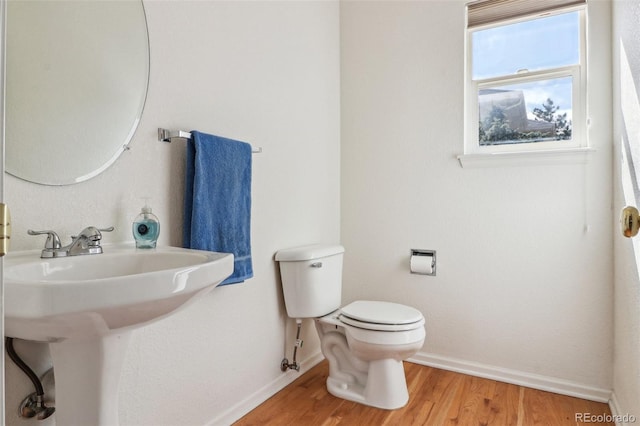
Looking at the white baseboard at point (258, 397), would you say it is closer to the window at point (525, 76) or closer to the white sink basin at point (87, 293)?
the white sink basin at point (87, 293)

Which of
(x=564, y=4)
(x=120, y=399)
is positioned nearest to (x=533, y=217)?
(x=564, y=4)

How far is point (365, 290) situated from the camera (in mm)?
2516

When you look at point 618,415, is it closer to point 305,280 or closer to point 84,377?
point 305,280

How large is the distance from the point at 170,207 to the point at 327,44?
1.58 meters

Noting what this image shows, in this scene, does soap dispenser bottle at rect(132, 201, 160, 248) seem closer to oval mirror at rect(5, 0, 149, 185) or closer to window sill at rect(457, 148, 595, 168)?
oval mirror at rect(5, 0, 149, 185)

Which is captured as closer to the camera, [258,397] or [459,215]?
[258,397]

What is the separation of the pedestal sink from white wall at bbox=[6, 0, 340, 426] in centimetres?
17

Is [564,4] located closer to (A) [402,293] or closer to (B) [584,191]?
(B) [584,191]

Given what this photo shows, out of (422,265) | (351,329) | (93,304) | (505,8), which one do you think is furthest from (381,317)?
(505,8)

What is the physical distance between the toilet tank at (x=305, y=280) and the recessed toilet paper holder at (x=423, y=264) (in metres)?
0.57

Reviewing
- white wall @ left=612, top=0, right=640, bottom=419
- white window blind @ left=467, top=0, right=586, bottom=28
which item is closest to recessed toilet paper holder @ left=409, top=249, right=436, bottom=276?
white wall @ left=612, top=0, right=640, bottom=419

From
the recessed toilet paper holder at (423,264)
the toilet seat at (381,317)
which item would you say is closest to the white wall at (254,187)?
the toilet seat at (381,317)

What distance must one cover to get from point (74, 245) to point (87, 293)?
41cm

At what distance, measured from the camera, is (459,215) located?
2.23 m
